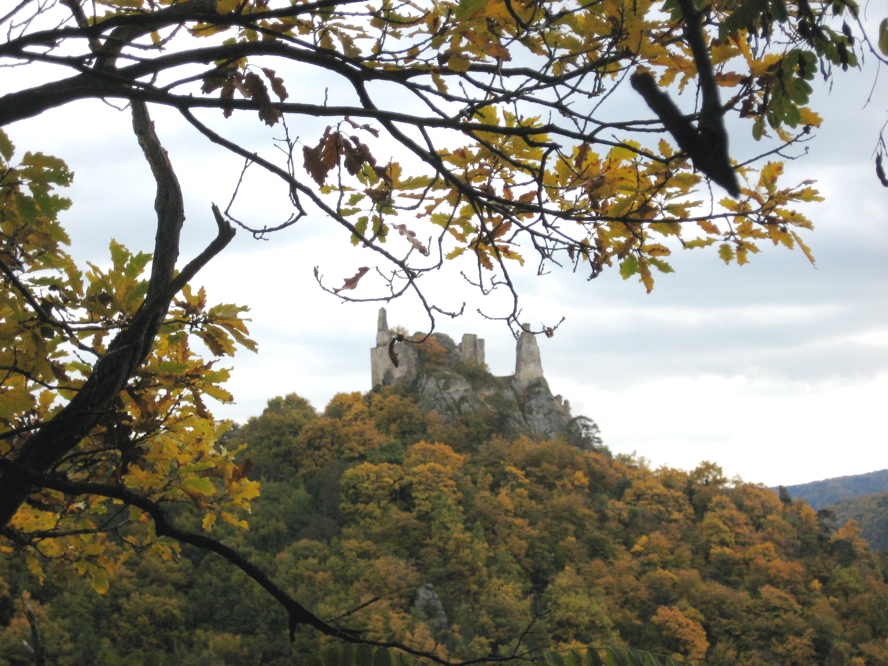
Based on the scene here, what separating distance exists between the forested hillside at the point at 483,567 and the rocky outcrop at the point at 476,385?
120 inches

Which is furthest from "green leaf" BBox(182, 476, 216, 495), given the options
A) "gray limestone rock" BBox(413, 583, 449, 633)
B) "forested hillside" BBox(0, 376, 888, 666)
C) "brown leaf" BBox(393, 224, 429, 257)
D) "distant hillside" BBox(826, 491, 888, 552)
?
"distant hillside" BBox(826, 491, 888, 552)

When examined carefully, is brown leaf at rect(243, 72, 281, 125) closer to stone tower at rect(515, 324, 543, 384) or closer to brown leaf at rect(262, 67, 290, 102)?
brown leaf at rect(262, 67, 290, 102)

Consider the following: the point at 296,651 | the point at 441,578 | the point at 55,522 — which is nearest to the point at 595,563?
the point at 441,578

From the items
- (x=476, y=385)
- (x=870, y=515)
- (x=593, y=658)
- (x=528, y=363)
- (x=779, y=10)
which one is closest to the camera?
(x=779, y=10)

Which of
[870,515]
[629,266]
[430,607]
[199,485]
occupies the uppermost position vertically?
[629,266]

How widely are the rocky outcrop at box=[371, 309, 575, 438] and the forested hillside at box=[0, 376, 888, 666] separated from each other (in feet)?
10.0

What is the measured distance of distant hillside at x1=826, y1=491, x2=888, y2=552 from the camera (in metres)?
37.3

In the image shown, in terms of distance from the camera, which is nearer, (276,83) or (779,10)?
(779,10)

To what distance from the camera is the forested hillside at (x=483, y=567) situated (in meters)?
26.8

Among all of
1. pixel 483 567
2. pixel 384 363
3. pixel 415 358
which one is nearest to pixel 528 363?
pixel 415 358

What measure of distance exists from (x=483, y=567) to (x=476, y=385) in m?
18.7

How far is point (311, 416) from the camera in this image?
157ft

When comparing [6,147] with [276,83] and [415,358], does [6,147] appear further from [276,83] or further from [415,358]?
[415,358]

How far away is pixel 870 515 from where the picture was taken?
41219 millimetres
